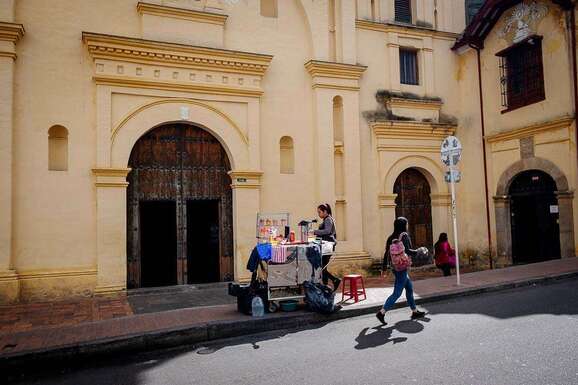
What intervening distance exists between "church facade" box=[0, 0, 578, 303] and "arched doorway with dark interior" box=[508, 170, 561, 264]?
0.15ft

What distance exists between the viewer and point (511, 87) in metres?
13.4

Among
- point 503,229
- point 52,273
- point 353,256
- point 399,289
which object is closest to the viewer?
point 399,289

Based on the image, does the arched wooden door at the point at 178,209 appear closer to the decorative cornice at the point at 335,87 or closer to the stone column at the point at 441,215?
the decorative cornice at the point at 335,87

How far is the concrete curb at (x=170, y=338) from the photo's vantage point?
583cm

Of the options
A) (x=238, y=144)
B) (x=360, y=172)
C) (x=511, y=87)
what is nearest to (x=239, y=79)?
(x=238, y=144)

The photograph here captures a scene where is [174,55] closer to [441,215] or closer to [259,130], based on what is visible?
[259,130]

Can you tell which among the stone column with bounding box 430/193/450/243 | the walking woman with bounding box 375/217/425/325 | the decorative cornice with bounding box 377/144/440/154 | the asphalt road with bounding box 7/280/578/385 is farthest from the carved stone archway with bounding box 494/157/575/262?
the walking woman with bounding box 375/217/425/325

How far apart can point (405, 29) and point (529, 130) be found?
474 centimetres

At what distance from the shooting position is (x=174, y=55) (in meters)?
10.8

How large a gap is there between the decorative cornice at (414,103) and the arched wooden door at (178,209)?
5444 millimetres

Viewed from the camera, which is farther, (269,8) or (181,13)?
(269,8)

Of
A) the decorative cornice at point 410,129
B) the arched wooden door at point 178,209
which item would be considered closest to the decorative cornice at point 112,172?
the arched wooden door at point 178,209

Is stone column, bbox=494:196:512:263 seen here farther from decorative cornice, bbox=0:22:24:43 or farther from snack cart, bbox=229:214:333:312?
decorative cornice, bbox=0:22:24:43

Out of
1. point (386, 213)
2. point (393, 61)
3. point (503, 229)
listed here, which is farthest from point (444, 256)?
point (393, 61)
